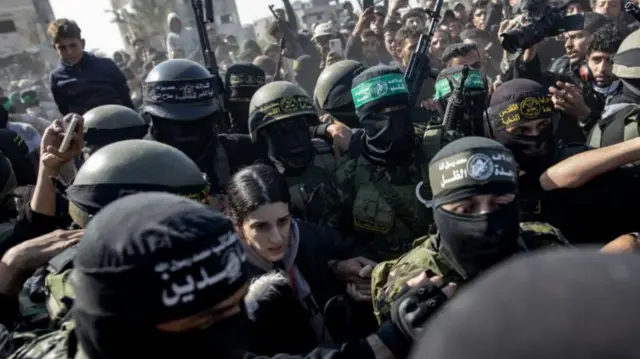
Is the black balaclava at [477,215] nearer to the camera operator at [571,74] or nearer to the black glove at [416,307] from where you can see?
the black glove at [416,307]

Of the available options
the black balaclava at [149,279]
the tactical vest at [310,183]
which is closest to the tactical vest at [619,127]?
the tactical vest at [310,183]

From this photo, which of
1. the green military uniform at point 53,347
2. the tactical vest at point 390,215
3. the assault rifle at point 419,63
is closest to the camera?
the green military uniform at point 53,347

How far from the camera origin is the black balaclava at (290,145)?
3879mm

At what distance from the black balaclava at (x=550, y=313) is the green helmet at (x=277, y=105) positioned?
3249 millimetres

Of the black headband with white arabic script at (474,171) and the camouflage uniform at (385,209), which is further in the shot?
the camouflage uniform at (385,209)

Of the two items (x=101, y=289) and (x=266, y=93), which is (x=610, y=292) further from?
(x=266, y=93)

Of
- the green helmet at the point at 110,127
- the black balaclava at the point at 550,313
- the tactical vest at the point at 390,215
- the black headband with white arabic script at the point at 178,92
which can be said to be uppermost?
the black balaclava at the point at 550,313

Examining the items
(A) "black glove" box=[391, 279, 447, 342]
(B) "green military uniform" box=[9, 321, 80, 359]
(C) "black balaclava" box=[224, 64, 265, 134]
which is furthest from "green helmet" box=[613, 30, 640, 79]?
(B) "green military uniform" box=[9, 321, 80, 359]

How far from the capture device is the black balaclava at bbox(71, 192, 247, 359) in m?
1.36

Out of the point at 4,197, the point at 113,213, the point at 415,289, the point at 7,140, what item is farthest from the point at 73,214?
the point at 7,140

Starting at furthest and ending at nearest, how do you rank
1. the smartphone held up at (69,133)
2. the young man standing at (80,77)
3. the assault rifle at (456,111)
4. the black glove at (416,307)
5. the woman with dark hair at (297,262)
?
the young man standing at (80,77), the assault rifle at (456,111), the smartphone held up at (69,133), the woman with dark hair at (297,262), the black glove at (416,307)

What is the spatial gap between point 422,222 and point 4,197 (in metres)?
2.38

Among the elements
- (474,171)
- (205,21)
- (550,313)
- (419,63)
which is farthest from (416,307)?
(205,21)

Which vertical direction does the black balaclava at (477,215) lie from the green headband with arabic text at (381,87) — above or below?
below
